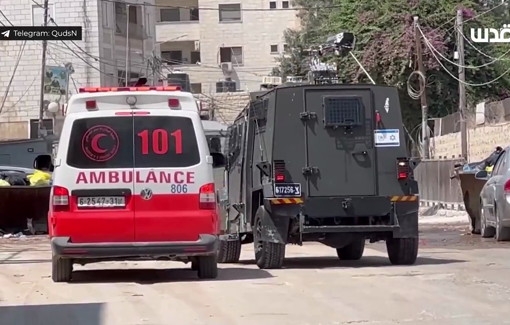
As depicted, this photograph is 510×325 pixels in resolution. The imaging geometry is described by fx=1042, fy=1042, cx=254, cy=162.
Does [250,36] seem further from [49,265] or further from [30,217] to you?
[49,265]

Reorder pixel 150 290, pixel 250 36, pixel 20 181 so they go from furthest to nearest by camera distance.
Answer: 1. pixel 250 36
2. pixel 20 181
3. pixel 150 290

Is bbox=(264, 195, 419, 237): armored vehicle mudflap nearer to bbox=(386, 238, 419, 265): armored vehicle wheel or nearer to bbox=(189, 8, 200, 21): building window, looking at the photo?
bbox=(386, 238, 419, 265): armored vehicle wheel

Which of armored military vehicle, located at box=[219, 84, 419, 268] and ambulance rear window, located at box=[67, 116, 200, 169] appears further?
armored military vehicle, located at box=[219, 84, 419, 268]

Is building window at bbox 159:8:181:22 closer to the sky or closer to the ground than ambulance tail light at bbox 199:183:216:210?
closer to the sky

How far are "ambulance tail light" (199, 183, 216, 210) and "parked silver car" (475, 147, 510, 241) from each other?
7654mm

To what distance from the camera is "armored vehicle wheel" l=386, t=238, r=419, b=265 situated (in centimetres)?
1426

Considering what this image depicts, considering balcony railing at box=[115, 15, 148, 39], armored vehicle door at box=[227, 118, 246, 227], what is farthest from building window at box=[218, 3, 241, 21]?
armored vehicle door at box=[227, 118, 246, 227]

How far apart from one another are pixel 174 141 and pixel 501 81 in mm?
36452

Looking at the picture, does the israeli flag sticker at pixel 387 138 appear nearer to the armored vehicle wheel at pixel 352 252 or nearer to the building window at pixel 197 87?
the armored vehicle wheel at pixel 352 252

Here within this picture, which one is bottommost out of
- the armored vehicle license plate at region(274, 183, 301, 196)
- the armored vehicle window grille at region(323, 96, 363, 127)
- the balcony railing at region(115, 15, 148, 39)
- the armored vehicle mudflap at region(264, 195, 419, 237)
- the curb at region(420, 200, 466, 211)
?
the curb at region(420, 200, 466, 211)

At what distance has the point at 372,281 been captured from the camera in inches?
480

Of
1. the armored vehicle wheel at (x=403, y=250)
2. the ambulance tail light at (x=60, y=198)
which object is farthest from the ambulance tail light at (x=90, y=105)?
the armored vehicle wheel at (x=403, y=250)

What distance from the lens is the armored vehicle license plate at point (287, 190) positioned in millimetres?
13828

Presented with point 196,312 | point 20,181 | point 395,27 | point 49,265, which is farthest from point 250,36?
point 196,312
